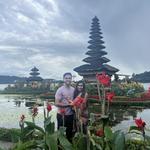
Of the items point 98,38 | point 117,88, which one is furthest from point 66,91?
point 98,38

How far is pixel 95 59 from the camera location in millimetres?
52812

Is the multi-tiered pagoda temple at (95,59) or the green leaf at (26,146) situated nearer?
the green leaf at (26,146)

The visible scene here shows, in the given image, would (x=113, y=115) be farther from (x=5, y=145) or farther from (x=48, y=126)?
(x=48, y=126)

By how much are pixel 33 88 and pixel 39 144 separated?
46.4 metres

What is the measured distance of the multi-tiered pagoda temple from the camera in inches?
2004

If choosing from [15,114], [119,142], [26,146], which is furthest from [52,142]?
[15,114]

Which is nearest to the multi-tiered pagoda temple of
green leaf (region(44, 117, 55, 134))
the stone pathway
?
the stone pathway

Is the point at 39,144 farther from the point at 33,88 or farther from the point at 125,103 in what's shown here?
the point at 33,88

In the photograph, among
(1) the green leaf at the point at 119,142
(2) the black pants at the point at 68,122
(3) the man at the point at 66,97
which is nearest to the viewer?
(1) the green leaf at the point at 119,142

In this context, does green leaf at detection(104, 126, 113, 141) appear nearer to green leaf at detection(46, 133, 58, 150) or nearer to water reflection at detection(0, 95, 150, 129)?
green leaf at detection(46, 133, 58, 150)

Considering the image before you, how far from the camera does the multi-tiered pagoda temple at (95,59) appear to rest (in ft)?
167

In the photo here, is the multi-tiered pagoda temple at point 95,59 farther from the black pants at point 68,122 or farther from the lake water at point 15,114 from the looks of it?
the black pants at point 68,122

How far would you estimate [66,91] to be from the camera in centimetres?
775

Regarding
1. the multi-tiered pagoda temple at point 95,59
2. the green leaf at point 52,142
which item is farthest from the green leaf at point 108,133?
the multi-tiered pagoda temple at point 95,59
